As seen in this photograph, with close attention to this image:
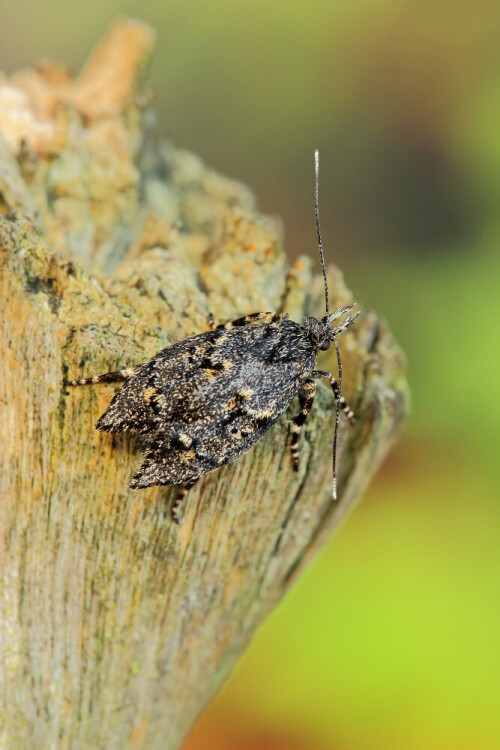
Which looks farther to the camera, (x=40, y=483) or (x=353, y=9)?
(x=353, y=9)

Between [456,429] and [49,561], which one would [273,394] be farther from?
[456,429]

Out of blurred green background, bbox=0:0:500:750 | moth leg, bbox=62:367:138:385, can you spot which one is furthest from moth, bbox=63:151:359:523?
blurred green background, bbox=0:0:500:750

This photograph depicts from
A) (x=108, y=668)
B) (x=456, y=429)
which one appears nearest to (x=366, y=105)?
(x=456, y=429)

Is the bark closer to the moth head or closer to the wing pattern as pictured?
the wing pattern

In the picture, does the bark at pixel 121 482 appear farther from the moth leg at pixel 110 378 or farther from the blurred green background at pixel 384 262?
the blurred green background at pixel 384 262

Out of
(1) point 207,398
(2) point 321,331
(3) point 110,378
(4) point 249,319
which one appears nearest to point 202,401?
(1) point 207,398

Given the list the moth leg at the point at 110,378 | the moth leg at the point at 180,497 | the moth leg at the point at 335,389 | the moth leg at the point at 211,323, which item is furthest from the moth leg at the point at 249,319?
the moth leg at the point at 180,497
